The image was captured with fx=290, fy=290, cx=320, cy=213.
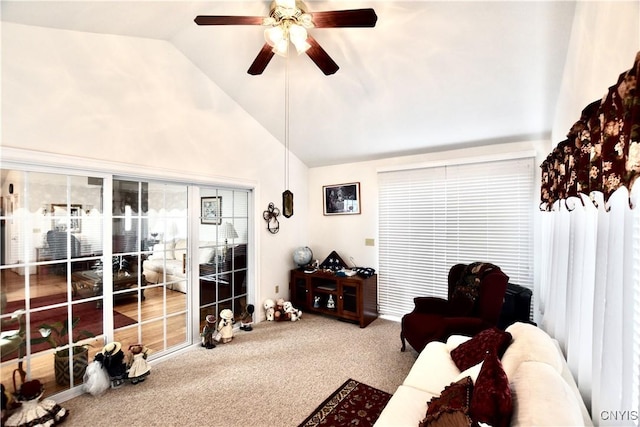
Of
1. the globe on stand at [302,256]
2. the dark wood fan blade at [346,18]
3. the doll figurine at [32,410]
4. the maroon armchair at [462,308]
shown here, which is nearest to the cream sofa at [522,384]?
the maroon armchair at [462,308]

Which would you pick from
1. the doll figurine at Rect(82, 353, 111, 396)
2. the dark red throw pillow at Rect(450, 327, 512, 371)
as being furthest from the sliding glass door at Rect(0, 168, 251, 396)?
the dark red throw pillow at Rect(450, 327, 512, 371)

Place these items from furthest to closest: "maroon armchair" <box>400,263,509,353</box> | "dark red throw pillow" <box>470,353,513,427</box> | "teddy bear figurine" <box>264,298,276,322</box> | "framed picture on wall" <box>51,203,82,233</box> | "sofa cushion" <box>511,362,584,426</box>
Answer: "teddy bear figurine" <box>264,298,276,322</box> → "maroon armchair" <box>400,263,509,353</box> → "framed picture on wall" <box>51,203,82,233</box> → "dark red throw pillow" <box>470,353,513,427</box> → "sofa cushion" <box>511,362,584,426</box>

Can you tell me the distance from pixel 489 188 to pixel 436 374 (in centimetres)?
238

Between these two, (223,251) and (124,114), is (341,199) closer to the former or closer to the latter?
(223,251)

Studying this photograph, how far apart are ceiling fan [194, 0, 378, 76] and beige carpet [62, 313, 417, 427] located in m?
2.63

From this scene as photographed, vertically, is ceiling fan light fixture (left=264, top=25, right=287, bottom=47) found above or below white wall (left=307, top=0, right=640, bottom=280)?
above

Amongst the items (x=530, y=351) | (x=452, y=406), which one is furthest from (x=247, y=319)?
(x=530, y=351)

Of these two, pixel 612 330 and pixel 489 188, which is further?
pixel 489 188

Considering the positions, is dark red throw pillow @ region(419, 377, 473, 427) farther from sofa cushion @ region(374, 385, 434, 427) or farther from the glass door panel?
the glass door panel

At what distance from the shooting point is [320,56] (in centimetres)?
209

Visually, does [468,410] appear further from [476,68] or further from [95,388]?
[95,388]

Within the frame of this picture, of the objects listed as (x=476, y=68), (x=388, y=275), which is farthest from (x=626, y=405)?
(x=388, y=275)

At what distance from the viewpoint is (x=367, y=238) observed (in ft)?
14.0

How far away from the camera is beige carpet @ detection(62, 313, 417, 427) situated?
2104 millimetres
